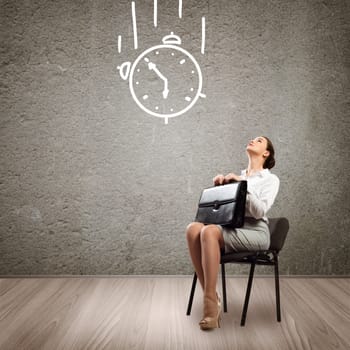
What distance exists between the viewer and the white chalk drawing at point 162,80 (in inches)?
148

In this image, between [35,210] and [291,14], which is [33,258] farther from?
[291,14]

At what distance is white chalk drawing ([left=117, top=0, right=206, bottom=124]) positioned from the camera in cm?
375

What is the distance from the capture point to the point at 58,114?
3754 mm

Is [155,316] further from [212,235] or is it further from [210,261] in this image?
[212,235]

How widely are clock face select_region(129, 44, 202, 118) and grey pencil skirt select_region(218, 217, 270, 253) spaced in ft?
4.89

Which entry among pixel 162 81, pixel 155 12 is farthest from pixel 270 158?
pixel 155 12

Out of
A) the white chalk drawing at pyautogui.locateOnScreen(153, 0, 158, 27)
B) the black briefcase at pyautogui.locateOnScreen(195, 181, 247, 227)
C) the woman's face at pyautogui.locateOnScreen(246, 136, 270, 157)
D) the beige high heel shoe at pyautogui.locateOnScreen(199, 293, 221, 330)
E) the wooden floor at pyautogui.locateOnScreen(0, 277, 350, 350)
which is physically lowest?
the wooden floor at pyautogui.locateOnScreen(0, 277, 350, 350)

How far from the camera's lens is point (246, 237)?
2502 millimetres

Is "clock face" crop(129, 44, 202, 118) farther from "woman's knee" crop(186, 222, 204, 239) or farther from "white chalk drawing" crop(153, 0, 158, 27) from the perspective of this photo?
"woman's knee" crop(186, 222, 204, 239)

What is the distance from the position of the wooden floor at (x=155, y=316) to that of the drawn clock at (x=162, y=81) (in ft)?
4.66

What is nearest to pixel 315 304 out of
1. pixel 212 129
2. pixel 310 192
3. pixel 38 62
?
pixel 310 192

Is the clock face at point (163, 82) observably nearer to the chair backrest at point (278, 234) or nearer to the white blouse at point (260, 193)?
the white blouse at point (260, 193)

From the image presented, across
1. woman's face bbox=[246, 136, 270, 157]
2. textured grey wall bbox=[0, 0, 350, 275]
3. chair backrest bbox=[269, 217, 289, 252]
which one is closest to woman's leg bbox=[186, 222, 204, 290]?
chair backrest bbox=[269, 217, 289, 252]

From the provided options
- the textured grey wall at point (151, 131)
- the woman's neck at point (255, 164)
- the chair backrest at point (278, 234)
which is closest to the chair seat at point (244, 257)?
the chair backrest at point (278, 234)
